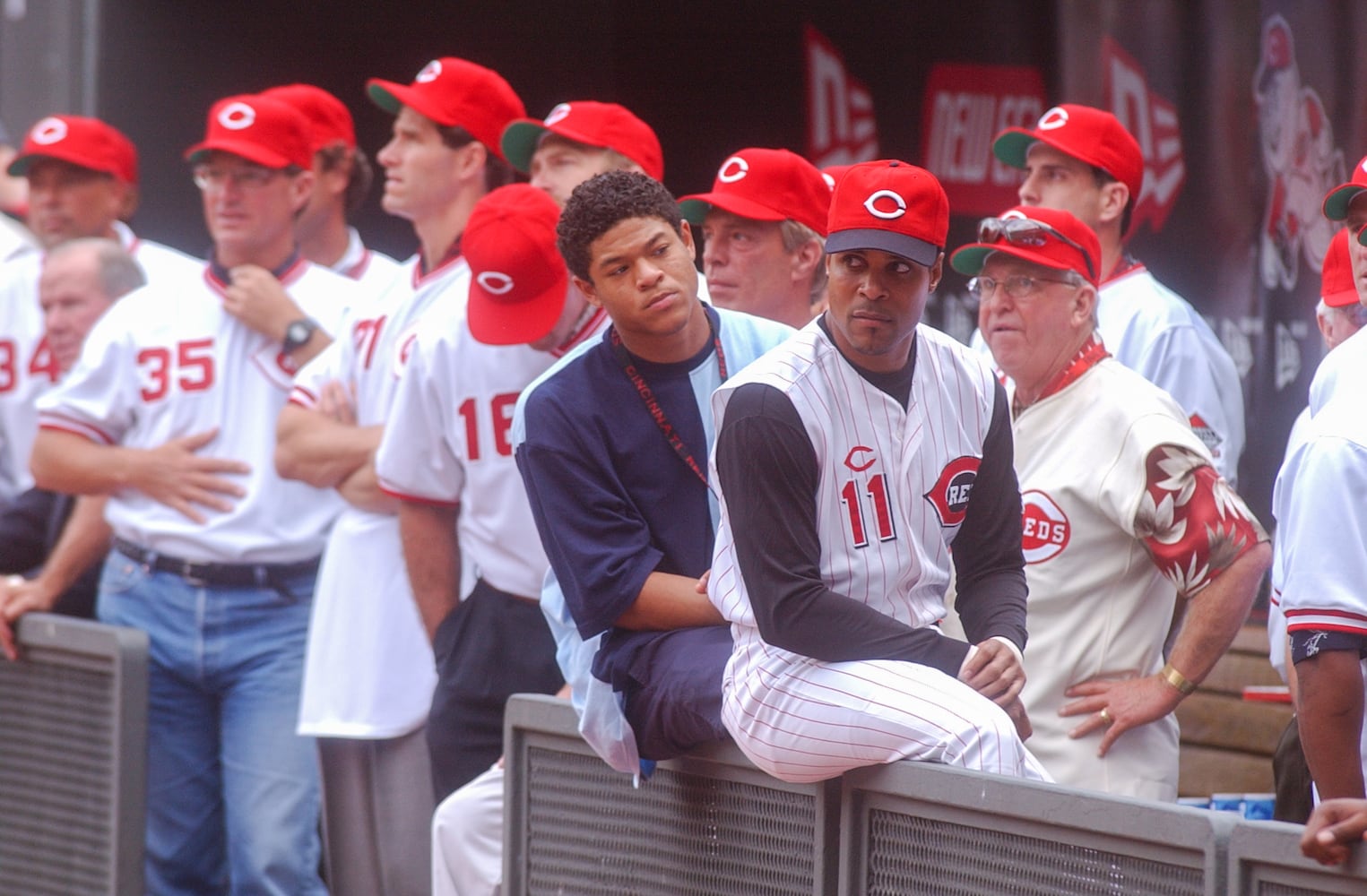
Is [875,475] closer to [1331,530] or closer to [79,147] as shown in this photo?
[1331,530]

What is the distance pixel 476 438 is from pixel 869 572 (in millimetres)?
1405

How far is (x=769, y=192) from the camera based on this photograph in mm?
3738

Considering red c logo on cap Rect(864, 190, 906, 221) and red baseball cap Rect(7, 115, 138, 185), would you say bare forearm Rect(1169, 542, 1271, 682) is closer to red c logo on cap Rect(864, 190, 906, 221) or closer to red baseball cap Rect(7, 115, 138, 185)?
red c logo on cap Rect(864, 190, 906, 221)

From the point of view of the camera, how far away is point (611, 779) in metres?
3.20

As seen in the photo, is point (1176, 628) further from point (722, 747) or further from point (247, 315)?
point (247, 315)

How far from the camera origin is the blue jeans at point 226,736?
177 inches

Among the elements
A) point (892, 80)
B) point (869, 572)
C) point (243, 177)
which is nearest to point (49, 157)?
point (243, 177)

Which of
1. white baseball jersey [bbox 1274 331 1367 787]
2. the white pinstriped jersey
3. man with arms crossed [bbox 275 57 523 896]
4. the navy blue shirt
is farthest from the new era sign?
white baseball jersey [bbox 1274 331 1367 787]

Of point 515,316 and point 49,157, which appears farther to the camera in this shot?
point 49,157

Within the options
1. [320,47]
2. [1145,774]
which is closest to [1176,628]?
[1145,774]

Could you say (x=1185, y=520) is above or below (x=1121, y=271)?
below

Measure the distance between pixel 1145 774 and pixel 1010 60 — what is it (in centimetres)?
342

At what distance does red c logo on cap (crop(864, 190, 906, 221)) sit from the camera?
2680 millimetres

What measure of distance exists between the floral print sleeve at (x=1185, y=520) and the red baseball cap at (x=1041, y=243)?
1.36ft
